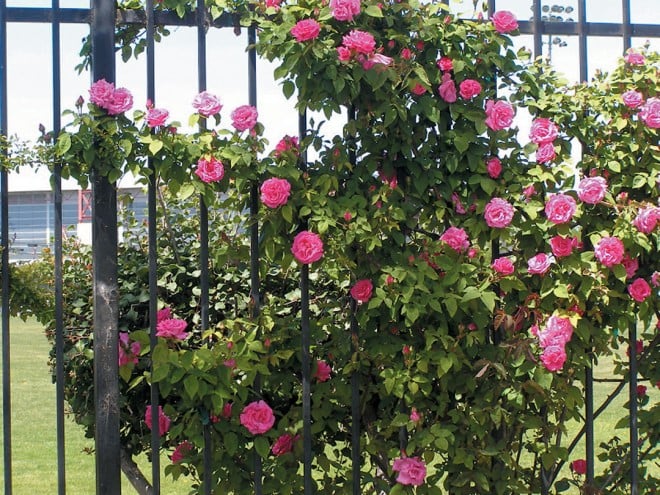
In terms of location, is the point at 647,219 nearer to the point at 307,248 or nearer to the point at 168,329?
the point at 307,248

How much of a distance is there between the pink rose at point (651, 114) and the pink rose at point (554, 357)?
82 cm

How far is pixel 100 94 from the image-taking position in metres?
2.45

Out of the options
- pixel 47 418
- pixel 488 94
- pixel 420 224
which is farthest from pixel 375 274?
pixel 47 418

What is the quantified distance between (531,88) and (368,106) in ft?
1.88

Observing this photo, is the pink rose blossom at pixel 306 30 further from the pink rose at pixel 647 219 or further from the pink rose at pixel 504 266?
the pink rose at pixel 647 219

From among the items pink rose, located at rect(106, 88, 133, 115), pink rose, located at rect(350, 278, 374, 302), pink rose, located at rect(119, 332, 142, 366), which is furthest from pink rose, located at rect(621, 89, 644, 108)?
pink rose, located at rect(119, 332, 142, 366)

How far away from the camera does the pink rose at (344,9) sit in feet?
8.11

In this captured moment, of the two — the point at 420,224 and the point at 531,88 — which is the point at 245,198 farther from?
the point at 531,88

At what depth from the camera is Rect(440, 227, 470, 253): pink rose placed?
8.53ft

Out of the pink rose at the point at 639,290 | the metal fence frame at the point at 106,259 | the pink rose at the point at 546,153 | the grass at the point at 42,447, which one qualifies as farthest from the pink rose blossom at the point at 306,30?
the grass at the point at 42,447

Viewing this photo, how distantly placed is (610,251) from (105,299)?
1.60 metres

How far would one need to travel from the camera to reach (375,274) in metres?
2.61

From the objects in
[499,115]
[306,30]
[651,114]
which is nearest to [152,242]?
[306,30]

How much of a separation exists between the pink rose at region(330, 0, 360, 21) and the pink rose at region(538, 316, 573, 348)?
115 cm
